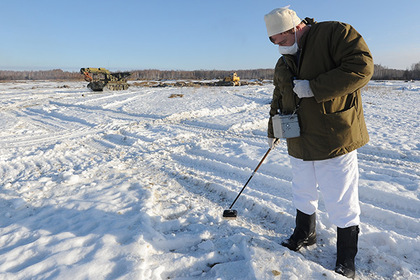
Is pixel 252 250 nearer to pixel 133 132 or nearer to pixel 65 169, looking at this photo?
pixel 65 169

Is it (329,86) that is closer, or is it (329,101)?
(329,86)

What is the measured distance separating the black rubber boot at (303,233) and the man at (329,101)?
1.04 feet

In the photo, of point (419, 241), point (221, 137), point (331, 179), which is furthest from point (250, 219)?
point (221, 137)

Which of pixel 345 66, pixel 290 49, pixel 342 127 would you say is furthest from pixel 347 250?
pixel 290 49

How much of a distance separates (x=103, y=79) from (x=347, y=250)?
3177cm

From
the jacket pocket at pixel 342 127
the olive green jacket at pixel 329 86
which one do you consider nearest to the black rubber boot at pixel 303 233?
the olive green jacket at pixel 329 86

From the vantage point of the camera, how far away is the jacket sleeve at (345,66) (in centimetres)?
174

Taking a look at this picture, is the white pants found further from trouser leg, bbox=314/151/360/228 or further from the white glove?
the white glove

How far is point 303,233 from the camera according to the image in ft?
8.08

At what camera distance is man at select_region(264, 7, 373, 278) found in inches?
70.5

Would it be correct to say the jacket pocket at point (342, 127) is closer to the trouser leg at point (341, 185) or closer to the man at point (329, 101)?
the man at point (329, 101)

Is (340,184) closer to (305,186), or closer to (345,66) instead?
(305,186)

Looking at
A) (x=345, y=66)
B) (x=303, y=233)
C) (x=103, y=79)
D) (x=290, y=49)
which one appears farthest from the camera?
(x=103, y=79)

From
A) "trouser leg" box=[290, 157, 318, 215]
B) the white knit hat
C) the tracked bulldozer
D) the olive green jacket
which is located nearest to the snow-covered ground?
"trouser leg" box=[290, 157, 318, 215]
